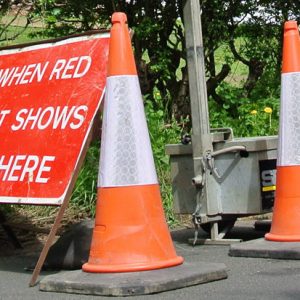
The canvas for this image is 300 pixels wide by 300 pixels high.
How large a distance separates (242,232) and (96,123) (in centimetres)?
258

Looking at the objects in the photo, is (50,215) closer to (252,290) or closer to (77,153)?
(77,153)

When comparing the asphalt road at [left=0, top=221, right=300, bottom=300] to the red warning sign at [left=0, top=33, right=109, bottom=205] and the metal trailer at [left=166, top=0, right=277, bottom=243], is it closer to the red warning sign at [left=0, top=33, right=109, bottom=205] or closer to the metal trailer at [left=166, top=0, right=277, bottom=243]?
the metal trailer at [left=166, top=0, right=277, bottom=243]

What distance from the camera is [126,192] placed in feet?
19.6

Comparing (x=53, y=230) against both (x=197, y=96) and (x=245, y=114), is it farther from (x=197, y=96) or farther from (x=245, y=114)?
(x=245, y=114)

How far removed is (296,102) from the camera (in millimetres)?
7059

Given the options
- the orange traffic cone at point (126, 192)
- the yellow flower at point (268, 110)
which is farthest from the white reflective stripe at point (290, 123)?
the yellow flower at point (268, 110)

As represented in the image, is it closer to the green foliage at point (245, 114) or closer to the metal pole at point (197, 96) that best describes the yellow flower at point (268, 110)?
the green foliage at point (245, 114)

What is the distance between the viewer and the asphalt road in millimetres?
5461

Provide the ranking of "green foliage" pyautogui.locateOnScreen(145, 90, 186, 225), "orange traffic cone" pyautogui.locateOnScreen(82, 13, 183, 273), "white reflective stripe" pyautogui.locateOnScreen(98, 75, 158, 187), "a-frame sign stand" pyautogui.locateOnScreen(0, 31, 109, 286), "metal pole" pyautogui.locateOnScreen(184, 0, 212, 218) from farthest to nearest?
1. "green foliage" pyautogui.locateOnScreen(145, 90, 186, 225)
2. "metal pole" pyautogui.locateOnScreen(184, 0, 212, 218)
3. "a-frame sign stand" pyautogui.locateOnScreen(0, 31, 109, 286)
4. "white reflective stripe" pyautogui.locateOnScreen(98, 75, 158, 187)
5. "orange traffic cone" pyautogui.locateOnScreen(82, 13, 183, 273)

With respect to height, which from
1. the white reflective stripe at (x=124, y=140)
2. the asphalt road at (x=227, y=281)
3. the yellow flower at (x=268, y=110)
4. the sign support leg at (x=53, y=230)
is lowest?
the asphalt road at (x=227, y=281)

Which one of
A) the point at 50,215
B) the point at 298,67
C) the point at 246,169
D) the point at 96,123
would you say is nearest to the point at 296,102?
the point at 298,67

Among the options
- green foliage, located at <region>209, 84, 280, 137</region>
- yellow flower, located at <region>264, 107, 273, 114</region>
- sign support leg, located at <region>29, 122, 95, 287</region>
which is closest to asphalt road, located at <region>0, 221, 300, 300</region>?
sign support leg, located at <region>29, 122, 95, 287</region>

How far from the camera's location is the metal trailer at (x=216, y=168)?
759cm

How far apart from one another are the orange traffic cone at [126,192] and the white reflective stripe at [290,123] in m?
1.45
